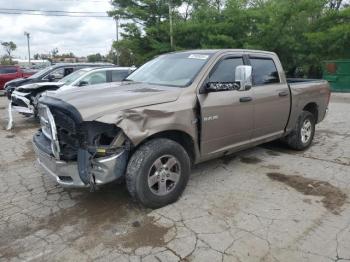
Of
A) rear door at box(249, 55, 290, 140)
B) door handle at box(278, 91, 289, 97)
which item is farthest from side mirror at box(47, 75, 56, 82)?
door handle at box(278, 91, 289, 97)

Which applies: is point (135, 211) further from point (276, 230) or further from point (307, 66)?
point (307, 66)

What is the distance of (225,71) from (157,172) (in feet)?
5.81

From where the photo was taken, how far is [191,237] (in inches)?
134

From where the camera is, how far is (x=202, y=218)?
3.77 meters

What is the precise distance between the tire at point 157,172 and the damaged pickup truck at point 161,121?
0.04ft

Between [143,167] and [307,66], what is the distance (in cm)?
1790

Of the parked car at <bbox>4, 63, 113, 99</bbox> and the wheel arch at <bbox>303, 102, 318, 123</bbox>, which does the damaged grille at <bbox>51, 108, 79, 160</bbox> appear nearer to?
the wheel arch at <bbox>303, 102, 318, 123</bbox>

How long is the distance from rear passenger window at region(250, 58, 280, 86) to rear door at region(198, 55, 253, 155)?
337mm

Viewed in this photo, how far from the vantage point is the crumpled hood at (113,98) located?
3490mm

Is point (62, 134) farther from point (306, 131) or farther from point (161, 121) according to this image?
point (306, 131)

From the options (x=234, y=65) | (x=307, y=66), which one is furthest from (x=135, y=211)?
(x=307, y=66)

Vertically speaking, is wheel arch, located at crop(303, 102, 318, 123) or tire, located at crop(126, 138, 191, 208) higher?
wheel arch, located at crop(303, 102, 318, 123)

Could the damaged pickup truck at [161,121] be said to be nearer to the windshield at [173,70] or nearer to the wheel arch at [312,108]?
the windshield at [173,70]

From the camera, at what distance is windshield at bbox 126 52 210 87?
4465 millimetres
